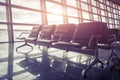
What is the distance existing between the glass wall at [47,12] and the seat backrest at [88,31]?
150 inches

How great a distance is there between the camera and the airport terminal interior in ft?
6.43

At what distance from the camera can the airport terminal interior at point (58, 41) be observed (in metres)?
1.96

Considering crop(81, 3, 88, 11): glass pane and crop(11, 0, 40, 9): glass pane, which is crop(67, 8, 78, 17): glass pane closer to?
crop(81, 3, 88, 11): glass pane

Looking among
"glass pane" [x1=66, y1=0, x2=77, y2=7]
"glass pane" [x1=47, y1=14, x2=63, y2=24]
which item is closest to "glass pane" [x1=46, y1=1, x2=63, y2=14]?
"glass pane" [x1=47, y1=14, x2=63, y2=24]

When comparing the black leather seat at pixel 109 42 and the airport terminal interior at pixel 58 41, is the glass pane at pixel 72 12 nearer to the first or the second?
the airport terminal interior at pixel 58 41

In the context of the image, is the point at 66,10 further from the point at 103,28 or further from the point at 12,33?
the point at 103,28

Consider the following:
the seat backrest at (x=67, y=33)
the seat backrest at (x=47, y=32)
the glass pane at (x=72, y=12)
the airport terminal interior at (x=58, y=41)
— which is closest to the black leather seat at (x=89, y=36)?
the airport terminal interior at (x=58, y=41)

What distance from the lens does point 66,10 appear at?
8.65 m

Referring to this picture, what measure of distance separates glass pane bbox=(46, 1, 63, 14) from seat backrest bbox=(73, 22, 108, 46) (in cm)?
500

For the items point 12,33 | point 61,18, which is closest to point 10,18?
point 12,33

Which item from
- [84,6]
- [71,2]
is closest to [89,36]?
[71,2]

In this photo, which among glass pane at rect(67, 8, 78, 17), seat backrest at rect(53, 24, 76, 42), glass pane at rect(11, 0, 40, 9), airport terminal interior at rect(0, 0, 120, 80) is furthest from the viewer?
glass pane at rect(67, 8, 78, 17)

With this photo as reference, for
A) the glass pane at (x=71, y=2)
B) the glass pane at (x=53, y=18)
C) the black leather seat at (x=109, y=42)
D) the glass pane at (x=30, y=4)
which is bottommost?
the black leather seat at (x=109, y=42)

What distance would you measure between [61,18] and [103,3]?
23.1ft
